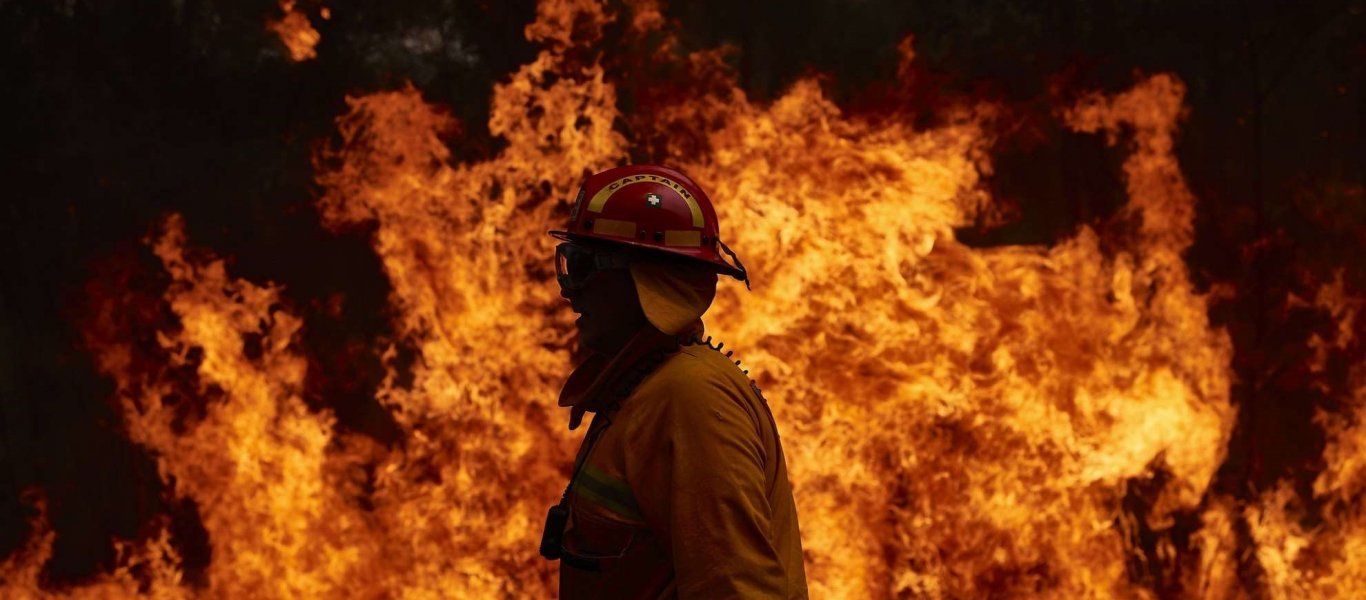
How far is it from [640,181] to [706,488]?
73cm

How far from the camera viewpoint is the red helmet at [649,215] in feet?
8.10

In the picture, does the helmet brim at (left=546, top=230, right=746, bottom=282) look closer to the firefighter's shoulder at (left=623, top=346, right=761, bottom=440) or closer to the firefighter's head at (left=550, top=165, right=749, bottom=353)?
the firefighter's head at (left=550, top=165, right=749, bottom=353)

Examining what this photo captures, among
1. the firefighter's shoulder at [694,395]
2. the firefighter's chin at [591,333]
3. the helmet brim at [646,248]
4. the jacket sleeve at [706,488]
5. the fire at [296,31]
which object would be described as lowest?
the jacket sleeve at [706,488]

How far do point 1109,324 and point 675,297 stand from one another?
4.97 m

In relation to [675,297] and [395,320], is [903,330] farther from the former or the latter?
[675,297]

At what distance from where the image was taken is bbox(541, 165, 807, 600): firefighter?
2076 millimetres

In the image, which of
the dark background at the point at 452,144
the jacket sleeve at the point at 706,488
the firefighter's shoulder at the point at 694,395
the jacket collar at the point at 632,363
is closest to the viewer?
the jacket sleeve at the point at 706,488

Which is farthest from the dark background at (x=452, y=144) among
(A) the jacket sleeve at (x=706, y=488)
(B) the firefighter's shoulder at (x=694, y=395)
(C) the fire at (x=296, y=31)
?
(A) the jacket sleeve at (x=706, y=488)

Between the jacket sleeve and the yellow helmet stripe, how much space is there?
1.41 feet

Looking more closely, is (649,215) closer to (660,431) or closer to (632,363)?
(632,363)

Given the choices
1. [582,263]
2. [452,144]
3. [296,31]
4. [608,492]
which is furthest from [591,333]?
[296,31]

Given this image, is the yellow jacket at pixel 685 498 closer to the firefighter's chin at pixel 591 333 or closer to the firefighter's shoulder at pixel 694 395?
the firefighter's shoulder at pixel 694 395

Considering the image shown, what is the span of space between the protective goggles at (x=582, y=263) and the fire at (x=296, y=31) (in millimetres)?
4908

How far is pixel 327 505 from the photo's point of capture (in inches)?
270
